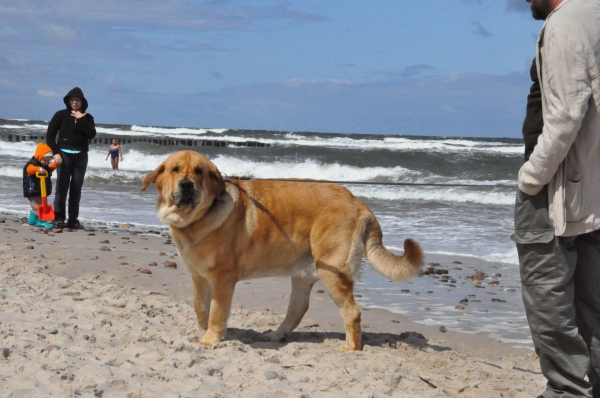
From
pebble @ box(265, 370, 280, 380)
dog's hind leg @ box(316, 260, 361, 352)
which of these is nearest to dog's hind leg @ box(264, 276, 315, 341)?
dog's hind leg @ box(316, 260, 361, 352)

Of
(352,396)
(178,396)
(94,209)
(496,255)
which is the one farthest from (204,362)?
(94,209)

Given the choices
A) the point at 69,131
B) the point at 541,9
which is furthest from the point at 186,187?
the point at 69,131

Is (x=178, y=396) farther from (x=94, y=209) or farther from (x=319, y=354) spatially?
(x=94, y=209)

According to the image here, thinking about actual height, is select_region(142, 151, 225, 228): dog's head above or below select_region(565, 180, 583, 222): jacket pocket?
below

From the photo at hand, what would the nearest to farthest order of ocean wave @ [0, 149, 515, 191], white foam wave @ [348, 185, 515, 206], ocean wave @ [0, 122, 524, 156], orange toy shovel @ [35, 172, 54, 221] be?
1. orange toy shovel @ [35, 172, 54, 221]
2. white foam wave @ [348, 185, 515, 206]
3. ocean wave @ [0, 149, 515, 191]
4. ocean wave @ [0, 122, 524, 156]

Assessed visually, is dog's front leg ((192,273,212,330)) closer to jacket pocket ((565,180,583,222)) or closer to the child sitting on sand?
jacket pocket ((565,180,583,222))

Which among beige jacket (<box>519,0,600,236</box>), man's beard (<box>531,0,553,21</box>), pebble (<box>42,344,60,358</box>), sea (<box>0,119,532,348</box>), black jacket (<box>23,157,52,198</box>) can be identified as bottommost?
sea (<box>0,119,532,348</box>)

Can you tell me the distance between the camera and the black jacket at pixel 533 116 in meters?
3.26

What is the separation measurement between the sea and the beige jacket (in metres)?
1.75

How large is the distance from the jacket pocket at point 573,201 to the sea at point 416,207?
5.73 feet

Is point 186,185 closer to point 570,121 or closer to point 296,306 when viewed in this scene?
point 296,306

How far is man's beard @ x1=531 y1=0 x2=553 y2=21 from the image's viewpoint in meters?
3.24

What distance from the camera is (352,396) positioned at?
385 centimetres

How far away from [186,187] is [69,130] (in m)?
5.95
